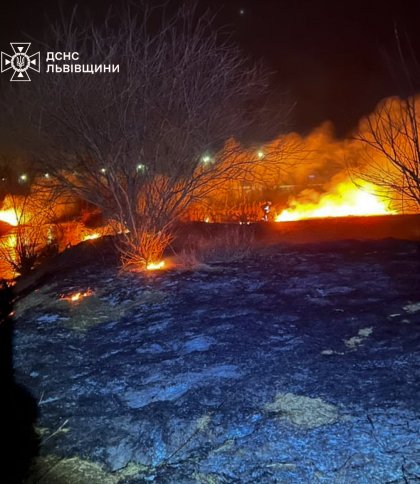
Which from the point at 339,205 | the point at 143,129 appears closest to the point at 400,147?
the point at 143,129

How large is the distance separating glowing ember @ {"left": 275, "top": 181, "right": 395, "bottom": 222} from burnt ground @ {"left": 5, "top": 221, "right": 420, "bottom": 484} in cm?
895

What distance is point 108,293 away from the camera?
6238mm

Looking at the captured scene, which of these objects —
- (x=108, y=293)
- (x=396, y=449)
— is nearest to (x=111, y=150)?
(x=108, y=293)

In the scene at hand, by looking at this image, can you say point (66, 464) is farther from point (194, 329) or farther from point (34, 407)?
point (194, 329)

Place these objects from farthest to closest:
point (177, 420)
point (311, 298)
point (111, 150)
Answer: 1. point (111, 150)
2. point (311, 298)
3. point (177, 420)

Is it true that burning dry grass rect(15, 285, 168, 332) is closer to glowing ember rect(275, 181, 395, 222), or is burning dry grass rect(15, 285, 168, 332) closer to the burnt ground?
the burnt ground

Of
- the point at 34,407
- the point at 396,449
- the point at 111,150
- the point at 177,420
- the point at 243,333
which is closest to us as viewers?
the point at 396,449

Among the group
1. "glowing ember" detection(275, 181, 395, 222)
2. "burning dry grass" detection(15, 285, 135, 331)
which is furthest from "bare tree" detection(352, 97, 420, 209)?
"glowing ember" detection(275, 181, 395, 222)

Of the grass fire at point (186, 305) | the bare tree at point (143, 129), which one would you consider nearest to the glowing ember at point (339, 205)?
the grass fire at point (186, 305)

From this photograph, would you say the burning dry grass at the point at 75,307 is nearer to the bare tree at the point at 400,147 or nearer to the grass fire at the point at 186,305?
the grass fire at the point at 186,305

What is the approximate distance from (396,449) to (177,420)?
138 centimetres

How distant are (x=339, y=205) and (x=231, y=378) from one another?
44.0 feet

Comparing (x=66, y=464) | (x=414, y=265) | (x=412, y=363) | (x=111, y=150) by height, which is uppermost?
(x=111, y=150)

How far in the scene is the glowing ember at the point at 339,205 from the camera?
15.0 metres
